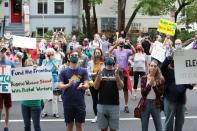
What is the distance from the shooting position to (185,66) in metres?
10.0

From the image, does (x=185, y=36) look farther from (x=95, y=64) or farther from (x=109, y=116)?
(x=109, y=116)

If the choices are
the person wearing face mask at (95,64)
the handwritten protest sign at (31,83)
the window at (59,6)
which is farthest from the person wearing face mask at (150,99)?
the window at (59,6)

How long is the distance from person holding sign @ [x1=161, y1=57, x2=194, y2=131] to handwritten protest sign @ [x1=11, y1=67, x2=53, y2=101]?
215cm

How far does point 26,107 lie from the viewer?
413 inches

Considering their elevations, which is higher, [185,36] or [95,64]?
[185,36]

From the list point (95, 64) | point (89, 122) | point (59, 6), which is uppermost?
point (59, 6)

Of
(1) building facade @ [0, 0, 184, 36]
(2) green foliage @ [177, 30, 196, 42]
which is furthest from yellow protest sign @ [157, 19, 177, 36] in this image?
(1) building facade @ [0, 0, 184, 36]

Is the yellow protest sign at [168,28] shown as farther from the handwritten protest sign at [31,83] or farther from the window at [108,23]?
the window at [108,23]

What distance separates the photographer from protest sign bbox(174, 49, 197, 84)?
32.4ft

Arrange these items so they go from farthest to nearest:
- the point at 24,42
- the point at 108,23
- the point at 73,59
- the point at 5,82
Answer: the point at 108,23 < the point at 24,42 < the point at 5,82 < the point at 73,59

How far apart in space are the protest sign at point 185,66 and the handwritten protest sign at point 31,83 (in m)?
2.40

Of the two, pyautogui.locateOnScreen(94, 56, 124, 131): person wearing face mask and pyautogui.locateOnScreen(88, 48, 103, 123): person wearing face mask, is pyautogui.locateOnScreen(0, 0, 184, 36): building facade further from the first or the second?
pyautogui.locateOnScreen(94, 56, 124, 131): person wearing face mask

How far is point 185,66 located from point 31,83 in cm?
287

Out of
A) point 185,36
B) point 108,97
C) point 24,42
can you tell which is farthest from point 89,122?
point 185,36
